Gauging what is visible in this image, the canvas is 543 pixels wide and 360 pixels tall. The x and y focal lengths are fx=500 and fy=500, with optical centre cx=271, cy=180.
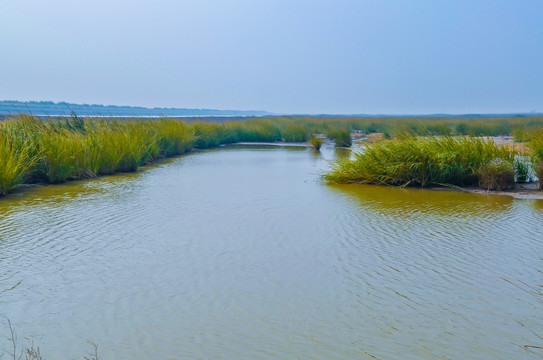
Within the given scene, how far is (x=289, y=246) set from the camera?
5.68m

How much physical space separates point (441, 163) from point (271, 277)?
20.6 feet

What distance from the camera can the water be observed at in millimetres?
3395

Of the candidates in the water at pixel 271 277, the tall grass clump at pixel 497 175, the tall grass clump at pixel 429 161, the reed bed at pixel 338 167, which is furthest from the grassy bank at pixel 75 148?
the tall grass clump at pixel 497 175

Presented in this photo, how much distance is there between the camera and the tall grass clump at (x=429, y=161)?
9836 mm

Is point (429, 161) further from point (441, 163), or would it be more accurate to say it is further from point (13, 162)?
point (13, 162)

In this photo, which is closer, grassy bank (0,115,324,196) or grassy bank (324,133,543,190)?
grassy bank (0,115,324,196)

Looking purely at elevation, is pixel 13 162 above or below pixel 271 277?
above

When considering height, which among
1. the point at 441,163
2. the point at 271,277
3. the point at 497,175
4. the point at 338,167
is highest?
the point at 441,163

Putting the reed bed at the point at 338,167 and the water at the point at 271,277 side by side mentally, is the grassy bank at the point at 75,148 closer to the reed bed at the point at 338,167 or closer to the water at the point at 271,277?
the reed bed at the point at 338,167

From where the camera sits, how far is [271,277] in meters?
4.63

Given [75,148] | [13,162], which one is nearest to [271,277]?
[13,162]

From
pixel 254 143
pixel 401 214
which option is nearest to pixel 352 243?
pixel 401 214

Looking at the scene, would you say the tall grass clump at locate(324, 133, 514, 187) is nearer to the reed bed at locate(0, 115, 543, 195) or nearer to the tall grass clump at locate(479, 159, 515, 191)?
the reed bed at locate(0, 115, 543, 195)

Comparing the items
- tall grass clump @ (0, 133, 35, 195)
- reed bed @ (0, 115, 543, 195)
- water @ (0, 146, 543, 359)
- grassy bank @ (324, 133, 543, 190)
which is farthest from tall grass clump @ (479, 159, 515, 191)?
tall grass clump @ (0, 133, 35, 195)
